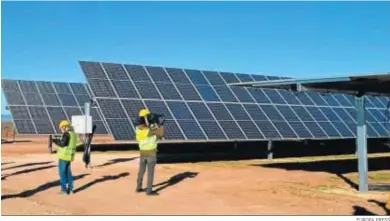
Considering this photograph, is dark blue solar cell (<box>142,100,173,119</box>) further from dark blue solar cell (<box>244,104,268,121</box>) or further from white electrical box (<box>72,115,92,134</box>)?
dark blue solar cell (<box>244,104,268,121</box>)

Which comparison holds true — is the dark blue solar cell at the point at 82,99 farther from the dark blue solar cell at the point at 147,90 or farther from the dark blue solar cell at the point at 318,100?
the dark blue solar cell at the point at 318,100

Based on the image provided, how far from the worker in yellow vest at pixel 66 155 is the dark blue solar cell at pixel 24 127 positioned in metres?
16.8

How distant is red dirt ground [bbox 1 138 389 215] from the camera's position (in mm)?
9703

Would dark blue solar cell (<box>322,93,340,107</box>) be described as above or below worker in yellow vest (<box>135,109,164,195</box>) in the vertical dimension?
above

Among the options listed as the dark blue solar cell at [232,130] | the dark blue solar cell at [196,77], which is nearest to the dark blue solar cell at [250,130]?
the dark blue solar cell at [232,130]

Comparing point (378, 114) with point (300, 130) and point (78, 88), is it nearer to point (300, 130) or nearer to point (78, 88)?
point (300, 130)

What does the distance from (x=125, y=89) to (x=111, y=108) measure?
1.79m

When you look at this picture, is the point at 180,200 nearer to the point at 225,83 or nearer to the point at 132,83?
the point at 132,83

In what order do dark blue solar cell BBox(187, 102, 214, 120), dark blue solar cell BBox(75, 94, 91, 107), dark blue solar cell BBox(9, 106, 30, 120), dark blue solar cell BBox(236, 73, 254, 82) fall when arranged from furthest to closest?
dark blue solar cell BBox(75, 94, 91, 107), dark blue solar cell BBox(9, 106, 30, 120), dark blue solar cell BBox(236, 73, 254, 82), dark blue solar cell BBox(187, 102, 214, 120)

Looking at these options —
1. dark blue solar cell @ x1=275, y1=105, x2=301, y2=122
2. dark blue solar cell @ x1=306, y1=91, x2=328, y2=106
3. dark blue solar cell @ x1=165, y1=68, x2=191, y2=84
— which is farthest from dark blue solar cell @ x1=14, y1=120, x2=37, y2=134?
dark blue solar cell @ x1=306, y1=91, x2=328, y2=106

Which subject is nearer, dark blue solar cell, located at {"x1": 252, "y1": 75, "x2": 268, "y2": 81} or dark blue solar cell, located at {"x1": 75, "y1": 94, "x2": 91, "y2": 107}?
dark blue solar cell, located at {"x1": 252, "y1": 75, "x2": 268, "y2": 81}

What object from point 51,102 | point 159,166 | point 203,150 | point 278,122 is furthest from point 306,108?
point 51,102

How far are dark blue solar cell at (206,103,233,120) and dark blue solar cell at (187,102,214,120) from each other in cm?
26

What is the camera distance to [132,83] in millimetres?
21500
